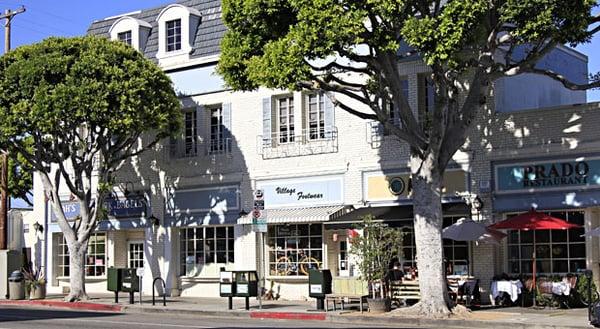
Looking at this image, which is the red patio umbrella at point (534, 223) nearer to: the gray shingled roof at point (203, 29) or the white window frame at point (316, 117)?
the white window frame at point (316, 117)

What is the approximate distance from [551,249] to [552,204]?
136 cm

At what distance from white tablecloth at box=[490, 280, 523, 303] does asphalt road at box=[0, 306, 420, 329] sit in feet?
15.9

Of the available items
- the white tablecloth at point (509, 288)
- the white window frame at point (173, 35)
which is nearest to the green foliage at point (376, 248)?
the white tablecloth at point (509, 288)

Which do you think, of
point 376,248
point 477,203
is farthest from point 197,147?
point 477,203

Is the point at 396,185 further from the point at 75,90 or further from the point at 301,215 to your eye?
the point at 75,90

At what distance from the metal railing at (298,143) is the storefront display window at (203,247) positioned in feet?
10.6

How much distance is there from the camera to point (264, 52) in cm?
2055

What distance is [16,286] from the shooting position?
30672mm

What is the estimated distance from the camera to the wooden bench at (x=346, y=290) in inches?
934

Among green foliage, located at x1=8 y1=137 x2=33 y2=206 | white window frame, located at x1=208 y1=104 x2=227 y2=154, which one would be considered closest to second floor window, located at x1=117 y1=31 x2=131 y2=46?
white window frame, located at x1=208 y1=104 x2=227 y2=154

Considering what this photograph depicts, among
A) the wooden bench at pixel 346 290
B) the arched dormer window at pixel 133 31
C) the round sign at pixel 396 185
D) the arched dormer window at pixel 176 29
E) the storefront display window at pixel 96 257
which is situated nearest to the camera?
the wooden bench at pixel 346 290

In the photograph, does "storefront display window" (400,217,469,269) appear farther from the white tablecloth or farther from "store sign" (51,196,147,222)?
"store sign" (51,196,147,222)

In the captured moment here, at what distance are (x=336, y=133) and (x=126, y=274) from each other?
8.08 meters

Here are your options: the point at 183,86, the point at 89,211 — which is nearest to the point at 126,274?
the point at 89,211
